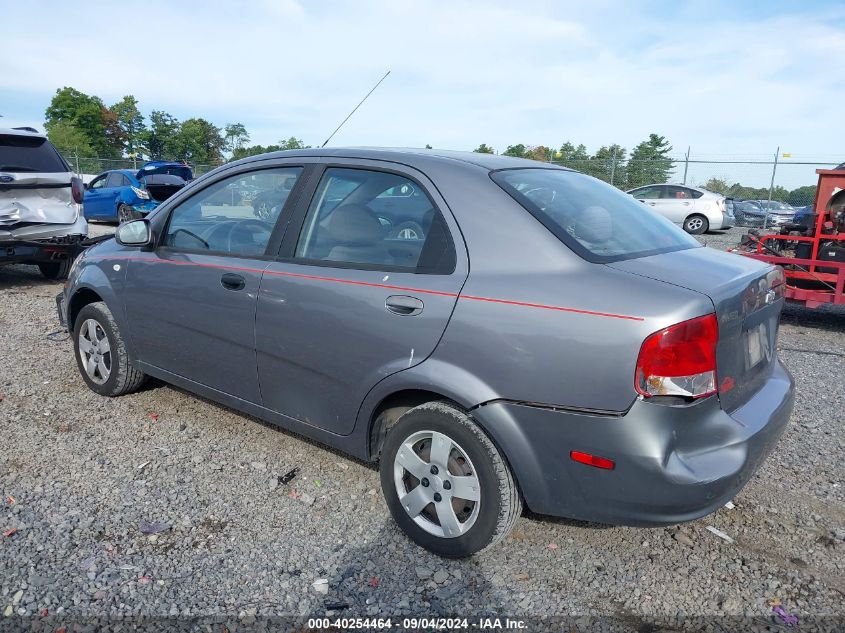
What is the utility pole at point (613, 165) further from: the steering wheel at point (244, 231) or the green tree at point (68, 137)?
the green tree at point (68, 137)

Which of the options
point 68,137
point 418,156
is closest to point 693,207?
point 418,156

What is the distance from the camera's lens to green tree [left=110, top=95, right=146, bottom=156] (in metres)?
74.2

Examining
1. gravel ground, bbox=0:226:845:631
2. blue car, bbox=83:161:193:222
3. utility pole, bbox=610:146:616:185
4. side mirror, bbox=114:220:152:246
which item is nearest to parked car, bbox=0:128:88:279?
gravel ground, bbox=0:226:845:631

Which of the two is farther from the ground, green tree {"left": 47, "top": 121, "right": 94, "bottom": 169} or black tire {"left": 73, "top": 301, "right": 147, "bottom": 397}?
green tree {"left": 47, "top": 121, "right": 94, "bottom": 169}

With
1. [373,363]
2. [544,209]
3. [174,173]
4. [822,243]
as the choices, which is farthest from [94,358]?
[174,173]

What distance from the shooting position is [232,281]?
336cm

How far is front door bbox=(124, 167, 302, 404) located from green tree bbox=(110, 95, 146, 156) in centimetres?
7873

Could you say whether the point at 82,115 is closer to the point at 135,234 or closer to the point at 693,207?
the point at 693,207

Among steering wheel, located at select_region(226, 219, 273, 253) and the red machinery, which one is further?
the red machinery

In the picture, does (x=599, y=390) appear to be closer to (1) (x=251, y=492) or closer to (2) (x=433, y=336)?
(2) (x=433, y=336)

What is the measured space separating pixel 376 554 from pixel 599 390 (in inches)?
49.9

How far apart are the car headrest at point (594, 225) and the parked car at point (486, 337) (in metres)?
0.01

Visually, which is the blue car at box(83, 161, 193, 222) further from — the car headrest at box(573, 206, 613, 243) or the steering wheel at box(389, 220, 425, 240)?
the car headrest at box(573, 206, 613, 243)

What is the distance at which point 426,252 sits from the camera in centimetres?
276
